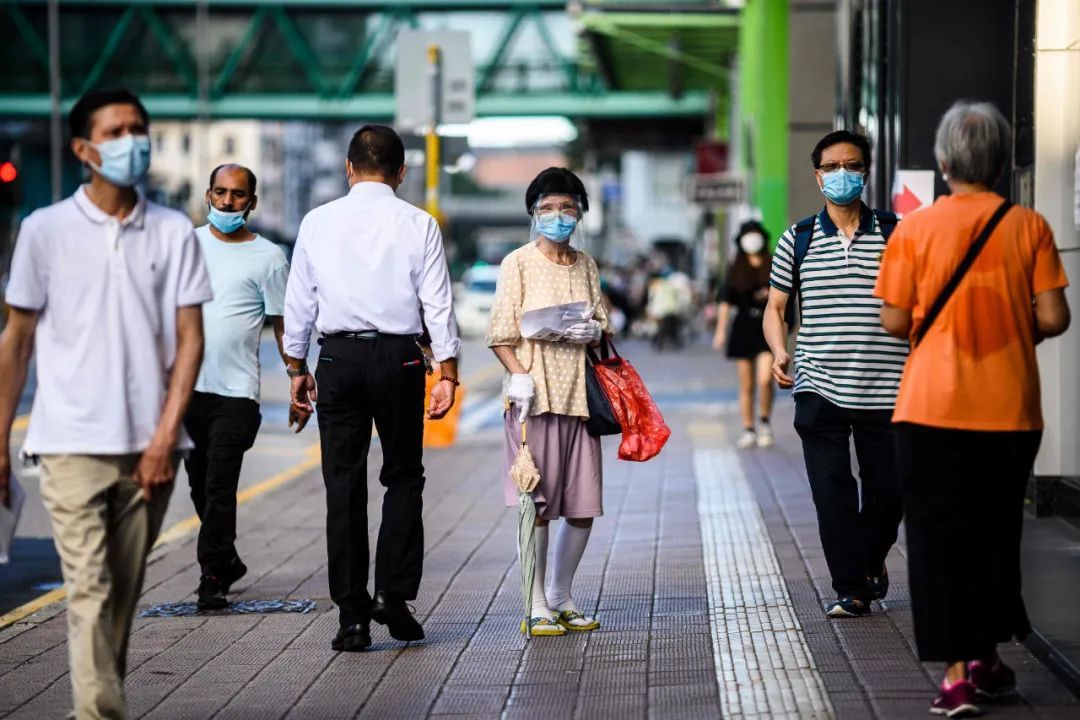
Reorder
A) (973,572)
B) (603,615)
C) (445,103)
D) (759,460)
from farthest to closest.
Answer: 1. (445,103)
2. (759,460)
3. (603,615)
4. (973,572)

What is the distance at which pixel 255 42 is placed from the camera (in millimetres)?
55844

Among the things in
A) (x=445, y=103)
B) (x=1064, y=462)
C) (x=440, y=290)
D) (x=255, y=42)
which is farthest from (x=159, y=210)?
(x=255, y=42)

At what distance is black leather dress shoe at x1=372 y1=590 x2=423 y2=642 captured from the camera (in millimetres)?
7520

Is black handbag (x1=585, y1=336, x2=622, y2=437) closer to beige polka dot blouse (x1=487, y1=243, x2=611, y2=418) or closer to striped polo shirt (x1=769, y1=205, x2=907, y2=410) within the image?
beige polka dot blouse (x1=487, y1=243, x2=611, y2=418)

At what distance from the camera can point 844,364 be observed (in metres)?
7.82

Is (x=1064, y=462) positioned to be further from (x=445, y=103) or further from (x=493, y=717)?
(x=445, y=103)

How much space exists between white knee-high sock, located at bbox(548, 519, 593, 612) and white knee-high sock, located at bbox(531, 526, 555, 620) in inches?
2.9

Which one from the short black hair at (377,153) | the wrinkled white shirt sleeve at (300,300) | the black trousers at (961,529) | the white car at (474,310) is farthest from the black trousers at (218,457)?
the white car at (474,310)

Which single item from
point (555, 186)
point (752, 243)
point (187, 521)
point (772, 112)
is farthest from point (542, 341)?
point (772, 112)

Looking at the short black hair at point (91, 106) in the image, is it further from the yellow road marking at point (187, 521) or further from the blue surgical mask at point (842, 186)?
the blue surgical mask at point (842, 186)

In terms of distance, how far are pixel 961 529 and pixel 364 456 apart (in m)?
2.44

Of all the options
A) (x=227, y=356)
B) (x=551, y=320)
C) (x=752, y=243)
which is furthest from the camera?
(x=752, y=243)

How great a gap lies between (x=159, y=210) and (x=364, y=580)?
2.17 m

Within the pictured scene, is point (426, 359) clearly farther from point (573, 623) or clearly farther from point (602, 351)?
point (573, 623)
